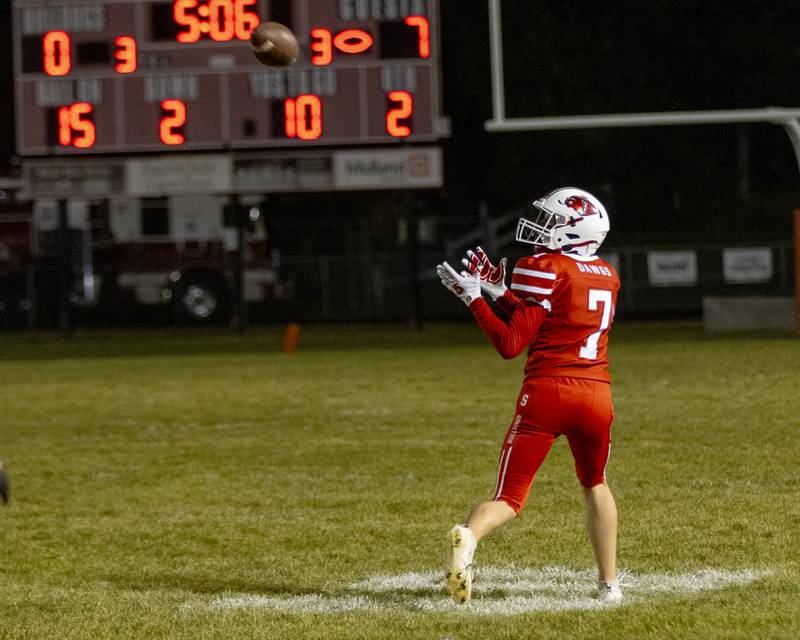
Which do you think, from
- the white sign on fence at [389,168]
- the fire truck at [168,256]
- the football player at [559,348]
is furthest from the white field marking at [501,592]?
the fire truck at [168,256]

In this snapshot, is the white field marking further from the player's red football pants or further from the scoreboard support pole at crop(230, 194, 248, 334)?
the scoreboard support pole at crop(230, 194, 248, 334)

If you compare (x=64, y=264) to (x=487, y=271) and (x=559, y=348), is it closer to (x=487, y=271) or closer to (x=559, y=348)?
(x=487, y=271)

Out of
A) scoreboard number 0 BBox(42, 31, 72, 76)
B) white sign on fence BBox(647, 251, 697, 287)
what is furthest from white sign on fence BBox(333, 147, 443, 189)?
white sign on fence BBox(647, 251, 697, 287)

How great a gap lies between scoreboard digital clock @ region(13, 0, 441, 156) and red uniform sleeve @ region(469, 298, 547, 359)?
54.8 feet

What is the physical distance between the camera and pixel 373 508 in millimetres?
7910

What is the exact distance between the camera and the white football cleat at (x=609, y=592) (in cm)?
538

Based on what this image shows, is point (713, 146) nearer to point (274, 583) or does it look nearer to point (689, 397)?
point (689, 397)

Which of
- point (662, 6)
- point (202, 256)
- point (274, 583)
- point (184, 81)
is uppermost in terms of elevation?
point (662, 6)

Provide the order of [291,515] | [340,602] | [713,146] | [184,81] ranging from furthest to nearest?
[713,146]
[184,81]
[291,515]
[340,602]

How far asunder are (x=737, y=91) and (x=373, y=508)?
22763 mm

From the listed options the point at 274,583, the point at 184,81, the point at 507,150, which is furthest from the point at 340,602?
the point at 507,150

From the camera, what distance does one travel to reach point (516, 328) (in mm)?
5270

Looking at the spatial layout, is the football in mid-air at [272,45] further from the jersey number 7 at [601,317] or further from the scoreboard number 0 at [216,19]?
the scoreboard number 0 at [216,19]

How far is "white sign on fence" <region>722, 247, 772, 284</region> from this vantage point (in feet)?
95.1
